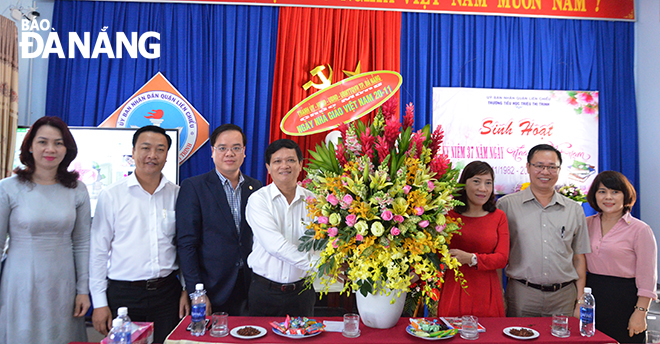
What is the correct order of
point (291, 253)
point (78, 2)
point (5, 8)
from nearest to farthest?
point (291, 253)
point (5, 8)
point (78, 2)

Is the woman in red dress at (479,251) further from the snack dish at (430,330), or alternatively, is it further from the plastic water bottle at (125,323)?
the plastic water bottle at (125,323)

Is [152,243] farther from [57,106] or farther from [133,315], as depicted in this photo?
[57,106]

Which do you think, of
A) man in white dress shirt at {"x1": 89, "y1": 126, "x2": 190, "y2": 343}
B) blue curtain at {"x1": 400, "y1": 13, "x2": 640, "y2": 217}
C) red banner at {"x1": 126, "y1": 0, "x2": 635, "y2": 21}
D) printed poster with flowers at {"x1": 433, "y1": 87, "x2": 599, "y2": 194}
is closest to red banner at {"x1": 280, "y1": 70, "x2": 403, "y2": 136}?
blue curtain at {"x1": 400, "y1": 13, "x2": 640, "y2": 217}

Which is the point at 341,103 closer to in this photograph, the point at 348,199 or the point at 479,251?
the point at 479,251

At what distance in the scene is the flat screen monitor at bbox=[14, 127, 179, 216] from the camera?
3688 mm

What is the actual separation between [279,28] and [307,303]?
288 cm

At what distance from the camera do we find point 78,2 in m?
3.95

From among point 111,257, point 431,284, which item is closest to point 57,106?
point 111,257

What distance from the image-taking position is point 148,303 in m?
2.04

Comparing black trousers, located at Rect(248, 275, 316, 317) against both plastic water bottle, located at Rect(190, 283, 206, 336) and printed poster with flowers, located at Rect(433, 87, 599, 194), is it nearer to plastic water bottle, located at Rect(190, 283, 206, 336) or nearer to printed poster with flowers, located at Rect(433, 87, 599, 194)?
plastic water bottle, located at Rect(190, 283, 206, 336)

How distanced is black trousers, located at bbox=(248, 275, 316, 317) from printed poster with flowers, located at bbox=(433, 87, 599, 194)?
255 cm

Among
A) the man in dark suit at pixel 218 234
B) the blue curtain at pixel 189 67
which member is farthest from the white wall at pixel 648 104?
the man in dark suit at pixel 218 234

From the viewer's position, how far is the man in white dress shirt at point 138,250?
→ 2025 millimetres

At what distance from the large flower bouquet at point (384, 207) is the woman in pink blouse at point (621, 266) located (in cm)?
134
